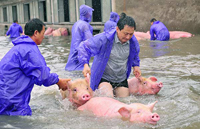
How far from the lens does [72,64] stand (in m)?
8.08

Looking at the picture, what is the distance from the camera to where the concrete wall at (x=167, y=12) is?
594 inches

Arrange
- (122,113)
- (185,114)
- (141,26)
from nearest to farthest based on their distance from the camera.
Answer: (122,113), (185,114), (141,26)

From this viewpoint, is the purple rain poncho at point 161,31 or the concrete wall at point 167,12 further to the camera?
the concrete wall at point 167,12

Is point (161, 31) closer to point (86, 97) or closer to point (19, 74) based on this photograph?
point (86, 97)

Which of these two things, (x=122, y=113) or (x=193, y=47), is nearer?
(x=122, y=113)

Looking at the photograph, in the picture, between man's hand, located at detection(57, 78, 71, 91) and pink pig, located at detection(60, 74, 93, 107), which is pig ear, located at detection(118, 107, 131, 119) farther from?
man's hand, located at detection(57, 78, 71, 91)

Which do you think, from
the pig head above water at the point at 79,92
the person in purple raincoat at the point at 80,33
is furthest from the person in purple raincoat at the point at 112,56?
the person in purple raincoat at the point at 80,33

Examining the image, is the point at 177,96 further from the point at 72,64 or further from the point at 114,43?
the point at 72,64

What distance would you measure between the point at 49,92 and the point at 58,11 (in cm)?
1714

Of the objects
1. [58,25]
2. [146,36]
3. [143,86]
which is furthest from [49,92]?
[58,25]

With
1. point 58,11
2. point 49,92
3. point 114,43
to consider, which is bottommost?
point 49,92

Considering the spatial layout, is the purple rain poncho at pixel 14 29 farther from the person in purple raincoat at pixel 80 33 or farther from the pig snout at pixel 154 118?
the pig snout at pixel 154 118

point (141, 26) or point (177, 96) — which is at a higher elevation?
point (141, 26)

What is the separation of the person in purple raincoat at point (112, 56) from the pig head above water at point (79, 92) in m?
0.23
